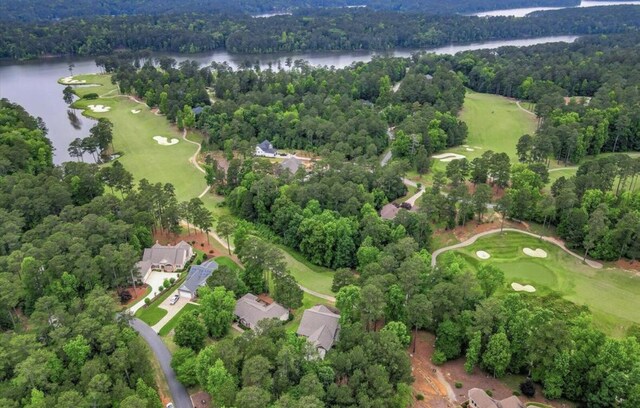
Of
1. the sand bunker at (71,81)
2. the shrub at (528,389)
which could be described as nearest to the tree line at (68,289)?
the shrub at (528,389)

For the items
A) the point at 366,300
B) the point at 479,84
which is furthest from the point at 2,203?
the point at 479,84

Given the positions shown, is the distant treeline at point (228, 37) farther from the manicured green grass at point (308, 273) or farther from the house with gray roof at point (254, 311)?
the house with gray roof at point (254, 311)

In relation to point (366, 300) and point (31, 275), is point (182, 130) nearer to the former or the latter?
point (31, 275)

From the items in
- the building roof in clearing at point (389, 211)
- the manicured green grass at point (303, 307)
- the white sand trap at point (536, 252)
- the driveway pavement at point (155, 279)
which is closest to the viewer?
the manicured green grass at point (303, 307)

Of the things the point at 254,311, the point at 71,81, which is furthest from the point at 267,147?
the point at 71,81

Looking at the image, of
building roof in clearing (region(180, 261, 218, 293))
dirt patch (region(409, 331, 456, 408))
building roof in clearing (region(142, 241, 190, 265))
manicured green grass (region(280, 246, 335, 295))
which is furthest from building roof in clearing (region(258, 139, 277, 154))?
dirt patch (region(409, 331, 456, 408))

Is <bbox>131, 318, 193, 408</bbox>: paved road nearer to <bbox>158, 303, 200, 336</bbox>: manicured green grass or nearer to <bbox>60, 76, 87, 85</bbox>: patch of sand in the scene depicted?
<bbox>158, 303, 200, 336</bbox>: manicured green grass
